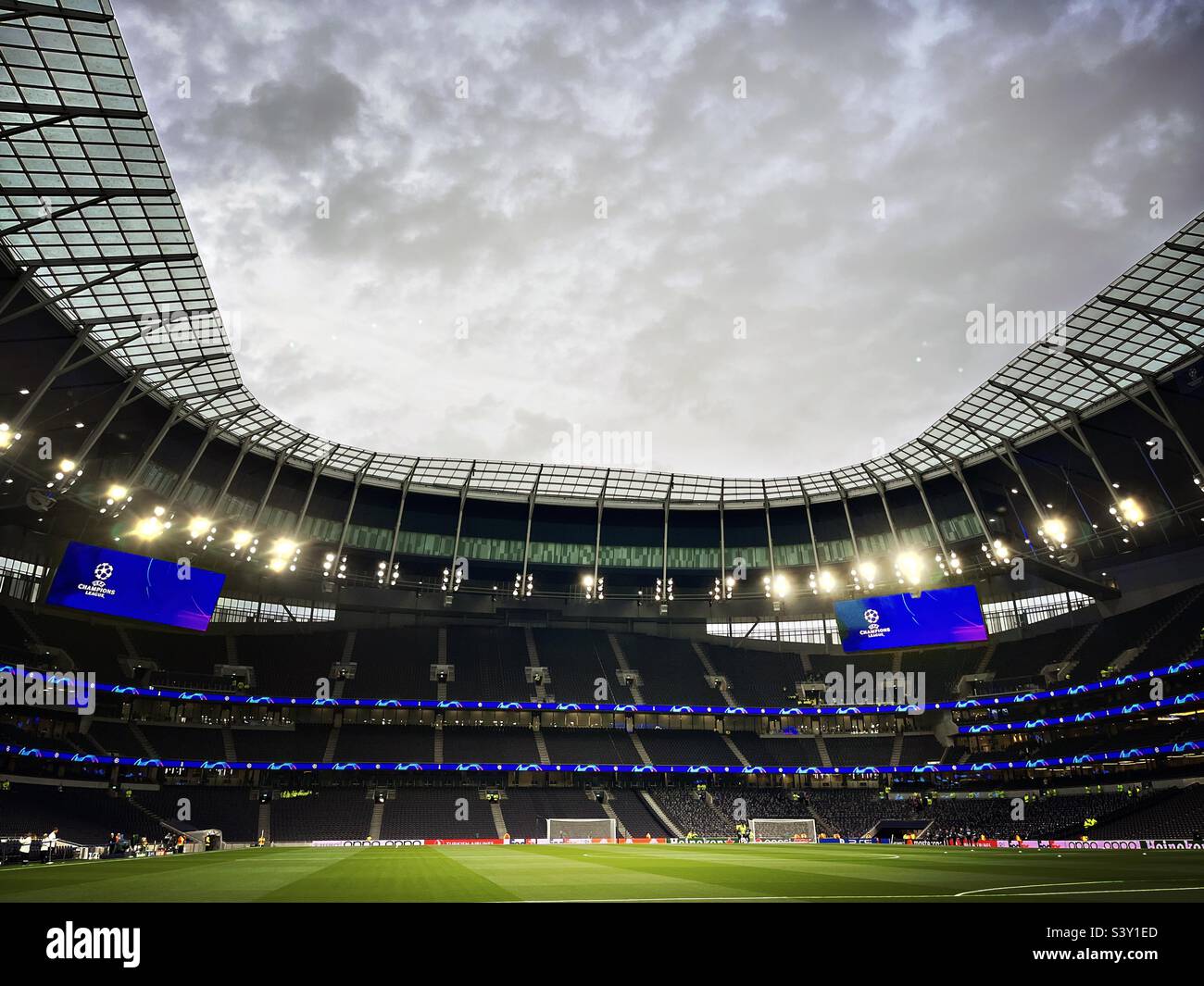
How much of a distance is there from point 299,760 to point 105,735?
14293 millimetres

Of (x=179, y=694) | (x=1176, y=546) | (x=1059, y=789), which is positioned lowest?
(x=1059, y=789)

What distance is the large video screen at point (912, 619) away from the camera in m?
65.4

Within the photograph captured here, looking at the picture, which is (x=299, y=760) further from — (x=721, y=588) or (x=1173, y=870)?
(x=1173, y=870)

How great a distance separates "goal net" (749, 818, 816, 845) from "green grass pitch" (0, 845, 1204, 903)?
34008 mm

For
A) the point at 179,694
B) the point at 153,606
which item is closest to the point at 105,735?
the point at 179,694

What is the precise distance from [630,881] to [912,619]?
179 feet

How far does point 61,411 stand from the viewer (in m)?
45.7

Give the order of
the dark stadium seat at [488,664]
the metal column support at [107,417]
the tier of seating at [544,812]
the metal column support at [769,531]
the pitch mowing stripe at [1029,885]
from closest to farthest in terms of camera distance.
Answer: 1. the pitch mowing stripe at [1029,885]
2. the metal column support at [107,417]
3. the tier of seating at [544,812]
4. the dark stadium seat at [488,664]
5. the metal column support at [769,531]

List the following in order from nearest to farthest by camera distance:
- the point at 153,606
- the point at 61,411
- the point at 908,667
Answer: the point at 61,411
the point at 153,606
the point at 908,667

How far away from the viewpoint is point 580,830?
60.7 meters

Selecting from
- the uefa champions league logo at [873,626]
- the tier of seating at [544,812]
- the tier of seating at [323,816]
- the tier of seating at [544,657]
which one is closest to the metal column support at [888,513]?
the uefa champions league logo at [873,626]

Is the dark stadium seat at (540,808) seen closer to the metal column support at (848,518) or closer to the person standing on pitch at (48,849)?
the person standing on pitch at (48,849)

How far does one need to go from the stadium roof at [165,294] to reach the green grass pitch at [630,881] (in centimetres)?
2500

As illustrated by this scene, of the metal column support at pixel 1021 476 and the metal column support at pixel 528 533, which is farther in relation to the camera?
the metal column support at pixel 528 533
